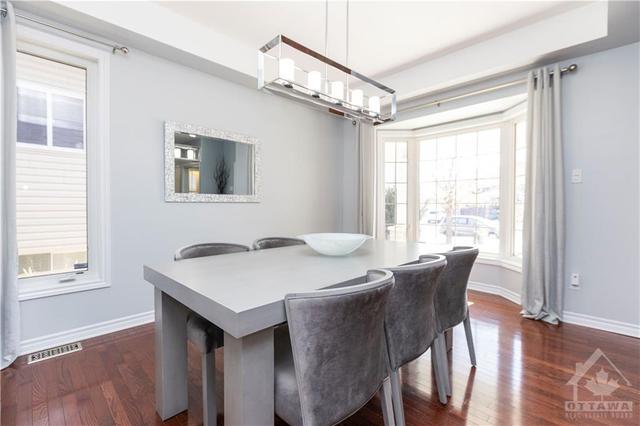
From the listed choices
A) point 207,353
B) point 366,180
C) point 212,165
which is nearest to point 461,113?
point 366,180

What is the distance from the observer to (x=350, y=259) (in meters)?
1.85

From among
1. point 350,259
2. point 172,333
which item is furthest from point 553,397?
point 172,333

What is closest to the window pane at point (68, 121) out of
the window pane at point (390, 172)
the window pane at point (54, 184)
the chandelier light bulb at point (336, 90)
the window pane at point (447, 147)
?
the window pane at point (54, 184)

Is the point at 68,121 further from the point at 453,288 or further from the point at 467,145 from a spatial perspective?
the point at 467,145

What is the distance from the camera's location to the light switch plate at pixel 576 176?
2798mm

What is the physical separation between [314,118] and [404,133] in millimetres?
1385

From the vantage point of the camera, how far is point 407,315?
52.8 inches

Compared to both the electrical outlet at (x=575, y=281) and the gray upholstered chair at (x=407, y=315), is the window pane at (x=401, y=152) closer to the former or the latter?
the electrical outlet at (x=575, y=281)

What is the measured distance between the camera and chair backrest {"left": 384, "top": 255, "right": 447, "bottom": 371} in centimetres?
129

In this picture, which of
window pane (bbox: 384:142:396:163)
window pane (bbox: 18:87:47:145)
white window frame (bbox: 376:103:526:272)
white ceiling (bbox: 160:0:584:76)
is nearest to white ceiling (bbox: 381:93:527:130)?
white window frame (bbox: 376:103:526:272)

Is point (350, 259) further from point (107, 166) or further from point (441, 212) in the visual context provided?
point (441, 212)

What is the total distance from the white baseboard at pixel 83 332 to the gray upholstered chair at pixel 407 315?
2391mm

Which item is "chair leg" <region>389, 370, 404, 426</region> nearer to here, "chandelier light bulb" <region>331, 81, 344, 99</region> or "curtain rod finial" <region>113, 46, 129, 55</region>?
"chandelier light bulb" <region>331, 81, 344, 99</region>

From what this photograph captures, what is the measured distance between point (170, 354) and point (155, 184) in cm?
178
